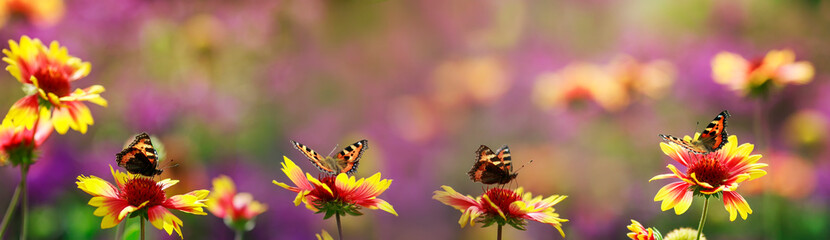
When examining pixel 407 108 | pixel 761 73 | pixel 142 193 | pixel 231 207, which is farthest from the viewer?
pixel 407 108

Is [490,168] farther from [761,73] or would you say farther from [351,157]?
[761,73]

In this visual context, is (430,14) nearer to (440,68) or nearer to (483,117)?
(440,68)

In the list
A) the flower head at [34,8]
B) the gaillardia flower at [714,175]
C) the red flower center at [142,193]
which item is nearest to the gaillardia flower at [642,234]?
the gaillardia flower at [714,175]

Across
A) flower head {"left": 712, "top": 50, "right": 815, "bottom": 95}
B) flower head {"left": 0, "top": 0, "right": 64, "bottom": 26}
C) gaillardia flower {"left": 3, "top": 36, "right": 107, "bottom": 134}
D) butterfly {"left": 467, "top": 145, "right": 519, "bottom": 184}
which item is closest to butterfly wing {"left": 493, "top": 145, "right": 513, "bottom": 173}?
butterfly {"left": 467, "top": 145, "right": 519, "bottom": 184}

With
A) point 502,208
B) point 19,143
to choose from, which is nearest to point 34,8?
point 19,143

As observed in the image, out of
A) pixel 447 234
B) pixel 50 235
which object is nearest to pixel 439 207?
pixel 447 234

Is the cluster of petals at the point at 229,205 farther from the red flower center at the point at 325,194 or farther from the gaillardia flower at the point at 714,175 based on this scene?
the gaillardia flower at the point at 714,175
